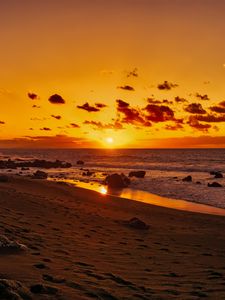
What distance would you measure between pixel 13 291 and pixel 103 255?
517cm

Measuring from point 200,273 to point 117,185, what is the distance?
33.3 m

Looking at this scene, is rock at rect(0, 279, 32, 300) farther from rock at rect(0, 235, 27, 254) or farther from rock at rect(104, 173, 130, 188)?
rock at rect(104, 173, 130, 188)

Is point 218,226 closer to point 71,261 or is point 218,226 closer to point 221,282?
point 221,282

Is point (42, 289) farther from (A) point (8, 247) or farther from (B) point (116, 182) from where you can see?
(B) point (116, 182)

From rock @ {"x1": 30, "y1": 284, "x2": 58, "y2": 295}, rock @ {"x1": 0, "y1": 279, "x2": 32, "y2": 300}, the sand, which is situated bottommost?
the sand

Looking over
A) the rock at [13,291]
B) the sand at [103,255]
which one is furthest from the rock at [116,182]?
the rock at [13,291]

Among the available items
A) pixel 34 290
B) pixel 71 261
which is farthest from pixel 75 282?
pixel 71 261

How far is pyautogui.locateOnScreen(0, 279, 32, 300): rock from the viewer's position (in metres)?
6.06

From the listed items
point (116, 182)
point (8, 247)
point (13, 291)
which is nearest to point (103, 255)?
point (8, 247)

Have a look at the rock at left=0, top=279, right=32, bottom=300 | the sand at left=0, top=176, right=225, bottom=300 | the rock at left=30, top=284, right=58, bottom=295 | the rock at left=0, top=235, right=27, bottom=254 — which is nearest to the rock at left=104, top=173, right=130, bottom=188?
the sand at left=0, top=176, right=225, bottom=300

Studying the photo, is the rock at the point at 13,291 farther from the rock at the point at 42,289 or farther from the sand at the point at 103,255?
the rock at the point at 42,289

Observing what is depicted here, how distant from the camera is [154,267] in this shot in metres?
10.5

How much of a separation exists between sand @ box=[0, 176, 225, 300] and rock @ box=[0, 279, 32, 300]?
22 millimetres

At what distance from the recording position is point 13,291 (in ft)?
20.5
